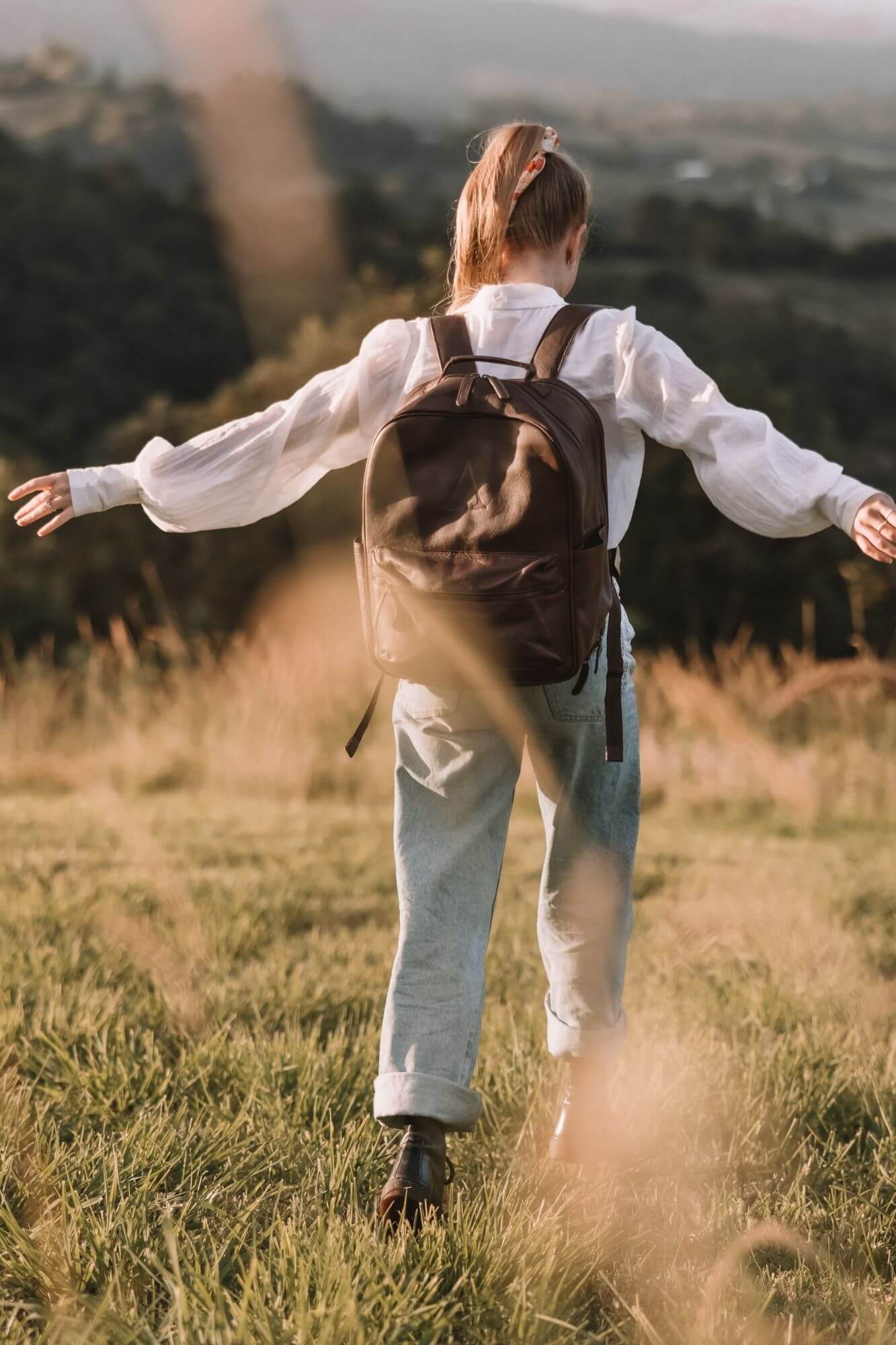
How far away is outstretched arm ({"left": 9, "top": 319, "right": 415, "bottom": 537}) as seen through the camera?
2465mm

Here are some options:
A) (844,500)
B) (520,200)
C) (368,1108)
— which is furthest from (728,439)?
(368,1108)

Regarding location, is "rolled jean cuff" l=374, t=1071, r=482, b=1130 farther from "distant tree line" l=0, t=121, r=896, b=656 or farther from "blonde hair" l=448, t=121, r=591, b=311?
"distant tree line" l=0, t=121, r=896, b=656

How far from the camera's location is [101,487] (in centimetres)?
255

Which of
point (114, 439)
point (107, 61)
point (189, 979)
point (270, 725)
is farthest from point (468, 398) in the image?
point (107, 61)

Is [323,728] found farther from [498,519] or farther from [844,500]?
[844,500]

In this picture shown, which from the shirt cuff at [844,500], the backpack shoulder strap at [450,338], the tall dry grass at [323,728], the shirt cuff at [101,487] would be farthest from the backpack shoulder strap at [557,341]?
the tall dry grass at [323,728]

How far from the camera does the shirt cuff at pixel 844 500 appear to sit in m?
2.19

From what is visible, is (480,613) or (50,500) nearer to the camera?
(480,613)

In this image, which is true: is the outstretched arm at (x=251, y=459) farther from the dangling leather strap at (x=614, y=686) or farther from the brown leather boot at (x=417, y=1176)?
the brown leather boot at (x=417, y=1176)

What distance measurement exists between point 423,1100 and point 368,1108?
0.45 meters

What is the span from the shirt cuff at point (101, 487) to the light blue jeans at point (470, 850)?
0.63m

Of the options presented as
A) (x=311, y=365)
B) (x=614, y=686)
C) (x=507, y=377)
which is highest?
(x=507, y=377)

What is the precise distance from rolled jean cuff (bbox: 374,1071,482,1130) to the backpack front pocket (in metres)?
0.68

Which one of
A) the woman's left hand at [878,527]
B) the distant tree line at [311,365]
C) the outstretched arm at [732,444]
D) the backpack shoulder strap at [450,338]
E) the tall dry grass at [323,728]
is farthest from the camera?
the distant tree line at [311,365]
